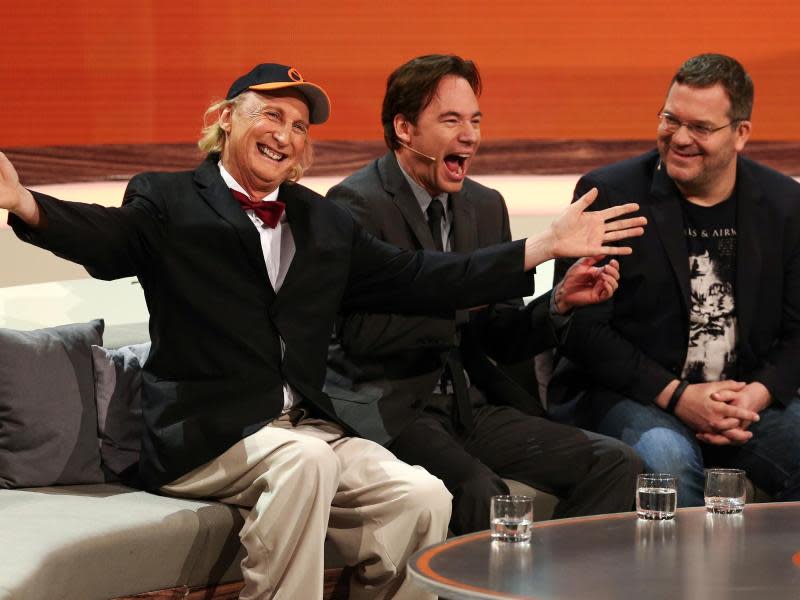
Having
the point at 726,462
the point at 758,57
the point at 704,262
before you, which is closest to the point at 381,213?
the point at 704,262

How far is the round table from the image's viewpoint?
2186mm

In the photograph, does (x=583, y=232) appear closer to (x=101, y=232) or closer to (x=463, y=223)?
(x=463, y=223)

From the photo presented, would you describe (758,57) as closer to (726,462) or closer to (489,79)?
(489,79)

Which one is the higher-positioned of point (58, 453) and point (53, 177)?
point (53, 177)

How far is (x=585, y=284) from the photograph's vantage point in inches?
138

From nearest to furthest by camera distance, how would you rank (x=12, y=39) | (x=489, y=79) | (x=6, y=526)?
1. (x=6, y=526)
2. (x=12, y=39)
3. (x=489, y=79)

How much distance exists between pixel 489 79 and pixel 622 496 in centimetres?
176

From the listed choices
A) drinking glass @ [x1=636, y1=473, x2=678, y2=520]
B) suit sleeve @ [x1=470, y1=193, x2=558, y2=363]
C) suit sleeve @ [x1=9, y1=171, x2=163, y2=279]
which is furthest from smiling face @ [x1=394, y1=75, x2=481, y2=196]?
drinking glass @ [x1=636, y1=473, x2=678, y2=520]

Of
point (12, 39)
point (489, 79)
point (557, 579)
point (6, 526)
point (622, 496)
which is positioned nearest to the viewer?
point (557, 579)

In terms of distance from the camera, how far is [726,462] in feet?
12.3

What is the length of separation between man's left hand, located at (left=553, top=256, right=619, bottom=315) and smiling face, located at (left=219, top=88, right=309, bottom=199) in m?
0.81

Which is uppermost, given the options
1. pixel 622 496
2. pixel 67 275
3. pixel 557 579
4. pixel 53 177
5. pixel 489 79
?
pixel 489 79

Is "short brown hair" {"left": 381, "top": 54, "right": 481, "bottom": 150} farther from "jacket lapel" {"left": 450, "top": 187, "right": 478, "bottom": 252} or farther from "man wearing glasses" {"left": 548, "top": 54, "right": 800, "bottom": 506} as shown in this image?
"man wearing glasses" {"left": 548, "top": 54, "right": 800, "bottom": 506}

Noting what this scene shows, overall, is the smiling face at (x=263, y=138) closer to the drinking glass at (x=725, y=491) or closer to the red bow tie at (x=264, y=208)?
the red bow tie at (x=264, y=208)
